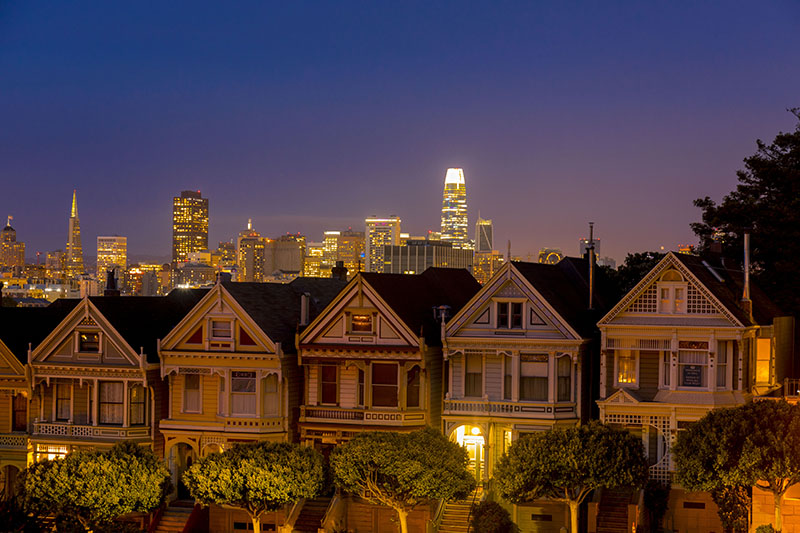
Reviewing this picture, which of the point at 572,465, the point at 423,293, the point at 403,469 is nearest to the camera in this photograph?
the point at 572,465

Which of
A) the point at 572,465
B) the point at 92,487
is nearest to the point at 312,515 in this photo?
the point at 92,487

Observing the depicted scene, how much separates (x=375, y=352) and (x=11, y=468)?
16.9 meters

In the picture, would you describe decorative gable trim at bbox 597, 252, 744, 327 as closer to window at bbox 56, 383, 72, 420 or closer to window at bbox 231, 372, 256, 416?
window at bbox 231, 372, 256, 416

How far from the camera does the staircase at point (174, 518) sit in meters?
47.2

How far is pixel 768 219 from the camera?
56.9 metres

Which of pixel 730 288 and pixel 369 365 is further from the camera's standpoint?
pixel 369 365

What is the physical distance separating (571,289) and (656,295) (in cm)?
574

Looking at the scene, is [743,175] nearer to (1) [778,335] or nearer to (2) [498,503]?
(1) [778,335]

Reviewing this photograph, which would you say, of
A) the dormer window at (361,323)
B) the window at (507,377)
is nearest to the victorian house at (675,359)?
the window at (507,377)

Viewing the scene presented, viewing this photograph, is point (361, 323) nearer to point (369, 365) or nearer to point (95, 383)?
point (369, 365)

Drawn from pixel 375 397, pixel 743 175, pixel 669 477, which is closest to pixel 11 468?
pixel 375 397

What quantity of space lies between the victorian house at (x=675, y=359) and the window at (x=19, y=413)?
24076 mm

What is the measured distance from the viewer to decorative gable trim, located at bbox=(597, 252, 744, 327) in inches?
1684

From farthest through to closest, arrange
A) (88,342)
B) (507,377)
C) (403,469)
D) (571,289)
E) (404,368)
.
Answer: (88,342), (571,289), (404,368), (507,377), (403,469)
